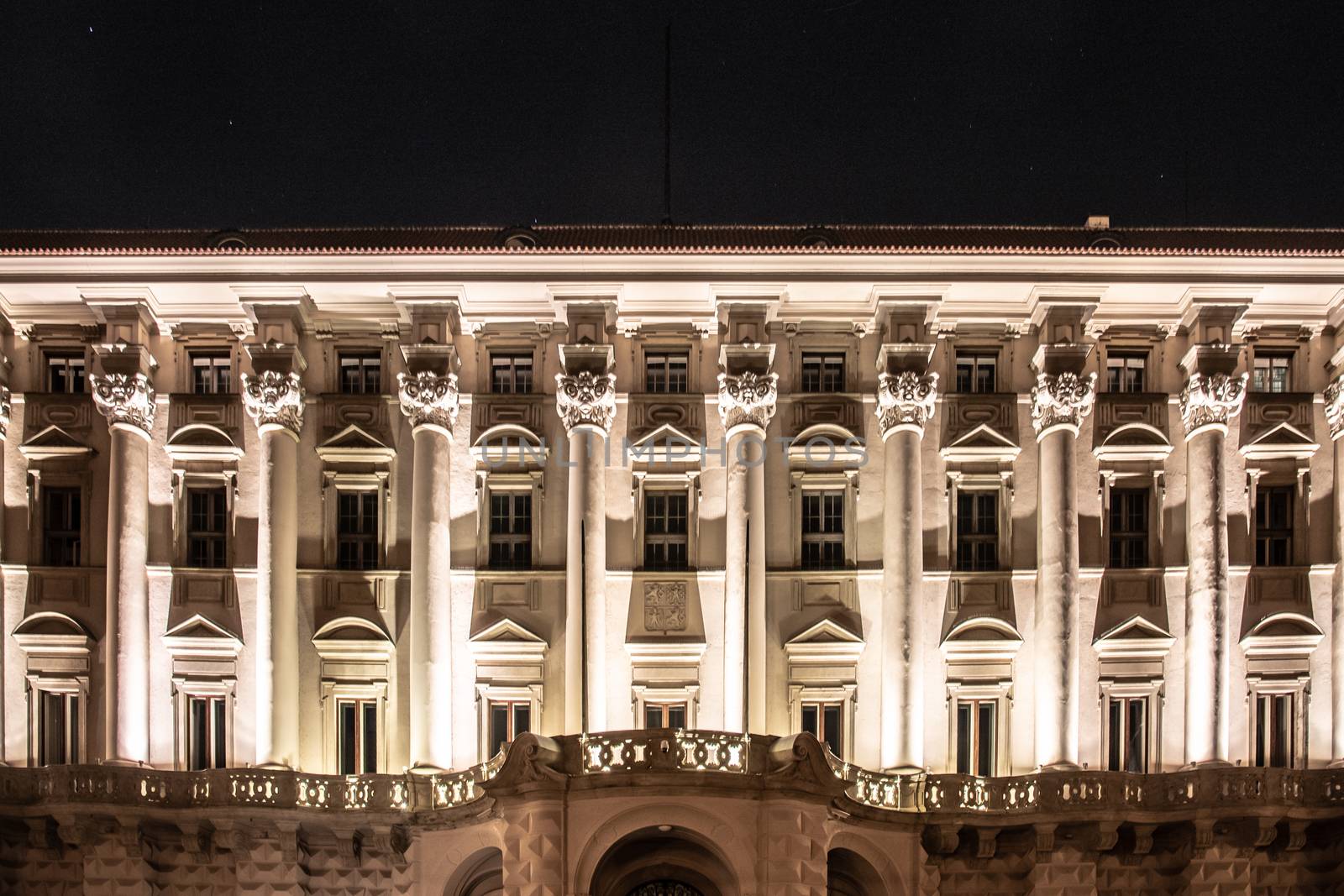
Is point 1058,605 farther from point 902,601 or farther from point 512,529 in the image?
point 512,529

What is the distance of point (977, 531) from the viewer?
1185 inches

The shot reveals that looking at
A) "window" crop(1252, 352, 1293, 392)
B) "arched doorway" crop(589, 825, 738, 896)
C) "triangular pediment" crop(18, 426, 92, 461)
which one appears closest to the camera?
"arched doorway" crop(589, 825, 738, 896)

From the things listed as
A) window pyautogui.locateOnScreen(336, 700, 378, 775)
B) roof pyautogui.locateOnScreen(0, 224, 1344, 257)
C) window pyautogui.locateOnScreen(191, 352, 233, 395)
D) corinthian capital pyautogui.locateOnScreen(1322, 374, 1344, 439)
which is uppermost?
roof pyautogui.locateOnScreen(0, 224, 1344, 257)

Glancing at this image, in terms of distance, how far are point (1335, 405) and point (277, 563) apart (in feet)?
76.1

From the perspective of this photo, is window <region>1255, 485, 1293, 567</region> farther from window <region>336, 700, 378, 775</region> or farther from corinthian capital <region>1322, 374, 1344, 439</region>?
window <region>336, 700, 378, 775</region>

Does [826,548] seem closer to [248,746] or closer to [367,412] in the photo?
[367,412]

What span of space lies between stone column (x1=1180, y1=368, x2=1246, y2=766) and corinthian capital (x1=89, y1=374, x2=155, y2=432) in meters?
22.8

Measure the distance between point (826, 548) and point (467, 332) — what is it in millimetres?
9311

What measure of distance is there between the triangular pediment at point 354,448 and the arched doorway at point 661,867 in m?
9.91

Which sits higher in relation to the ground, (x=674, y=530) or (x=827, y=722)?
(x=674, y=530)

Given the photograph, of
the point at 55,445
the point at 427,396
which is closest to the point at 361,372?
the point at 427,396

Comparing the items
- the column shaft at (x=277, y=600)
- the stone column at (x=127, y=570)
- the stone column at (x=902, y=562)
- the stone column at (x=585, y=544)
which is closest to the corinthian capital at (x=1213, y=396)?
the stone column at (x=902, y=562)

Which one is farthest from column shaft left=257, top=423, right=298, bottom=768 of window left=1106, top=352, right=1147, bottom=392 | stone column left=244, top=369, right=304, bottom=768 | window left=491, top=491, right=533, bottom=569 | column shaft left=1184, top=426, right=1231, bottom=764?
column shaft left=1184, top=426, right=1231, bottom=764

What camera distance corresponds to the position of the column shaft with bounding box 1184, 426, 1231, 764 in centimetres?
2875
